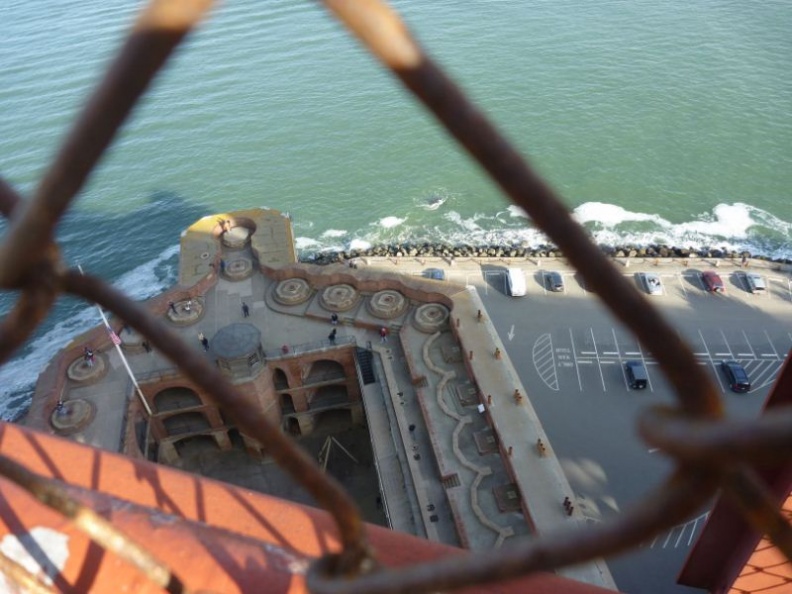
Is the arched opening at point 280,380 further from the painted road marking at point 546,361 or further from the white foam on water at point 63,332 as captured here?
the painted road marking at point 546,361

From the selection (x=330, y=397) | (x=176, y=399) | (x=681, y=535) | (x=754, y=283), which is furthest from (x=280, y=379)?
(x=754, y=283)

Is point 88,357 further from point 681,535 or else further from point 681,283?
point 681,283

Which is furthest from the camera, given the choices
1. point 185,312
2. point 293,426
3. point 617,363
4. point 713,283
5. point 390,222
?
point 390,222

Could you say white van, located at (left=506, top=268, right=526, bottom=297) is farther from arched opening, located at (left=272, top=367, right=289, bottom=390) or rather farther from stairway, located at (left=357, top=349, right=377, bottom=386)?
arched opening, located at (left=272, top=367, right=289, bottom=390)

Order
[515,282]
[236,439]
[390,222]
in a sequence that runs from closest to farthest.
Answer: [236,439], [515,282], [390,222]

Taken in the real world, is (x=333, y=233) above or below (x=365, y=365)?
below

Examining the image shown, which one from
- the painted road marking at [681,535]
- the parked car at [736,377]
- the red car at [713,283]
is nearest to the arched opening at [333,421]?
the painted road marking at [681,535]

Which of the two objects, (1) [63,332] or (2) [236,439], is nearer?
(2) [236,439]
